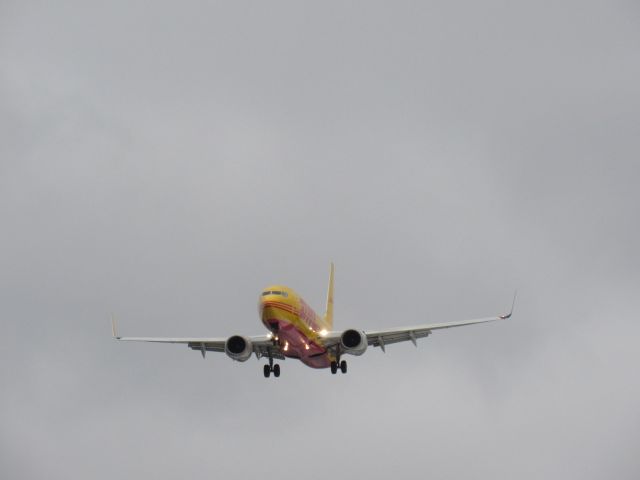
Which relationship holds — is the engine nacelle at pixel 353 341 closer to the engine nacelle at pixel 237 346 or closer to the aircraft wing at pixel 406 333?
the aircraft wing at pixel 406 333

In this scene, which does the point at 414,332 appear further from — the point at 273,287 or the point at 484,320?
the point at 273,287

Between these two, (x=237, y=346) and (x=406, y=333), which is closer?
(x=237, y=346)

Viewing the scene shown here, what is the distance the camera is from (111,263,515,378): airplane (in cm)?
6594

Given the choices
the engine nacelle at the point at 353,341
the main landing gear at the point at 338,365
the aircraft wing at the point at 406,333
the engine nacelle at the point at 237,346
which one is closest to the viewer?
the engine nacelle at the point at 237,346

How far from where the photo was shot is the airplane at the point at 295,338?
6594cm

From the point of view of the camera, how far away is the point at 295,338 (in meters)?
67.9

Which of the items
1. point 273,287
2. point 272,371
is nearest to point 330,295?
point 272,371

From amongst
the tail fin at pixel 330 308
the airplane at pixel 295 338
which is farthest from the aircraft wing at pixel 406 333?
the tail fin at pixel 330 308

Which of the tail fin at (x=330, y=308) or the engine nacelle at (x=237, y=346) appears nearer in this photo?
the engine nacelle at (x=237, y=346)

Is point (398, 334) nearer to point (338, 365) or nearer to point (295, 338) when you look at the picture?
point (338, 365)

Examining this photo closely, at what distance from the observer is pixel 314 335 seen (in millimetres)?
70500

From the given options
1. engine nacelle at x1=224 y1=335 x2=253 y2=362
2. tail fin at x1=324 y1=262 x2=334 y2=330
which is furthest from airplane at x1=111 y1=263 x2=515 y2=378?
tail fin at x1=324 y1=262 x2=334 y2=330

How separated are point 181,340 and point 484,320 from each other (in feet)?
70.5

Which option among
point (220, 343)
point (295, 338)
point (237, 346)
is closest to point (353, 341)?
point (295, 338)
